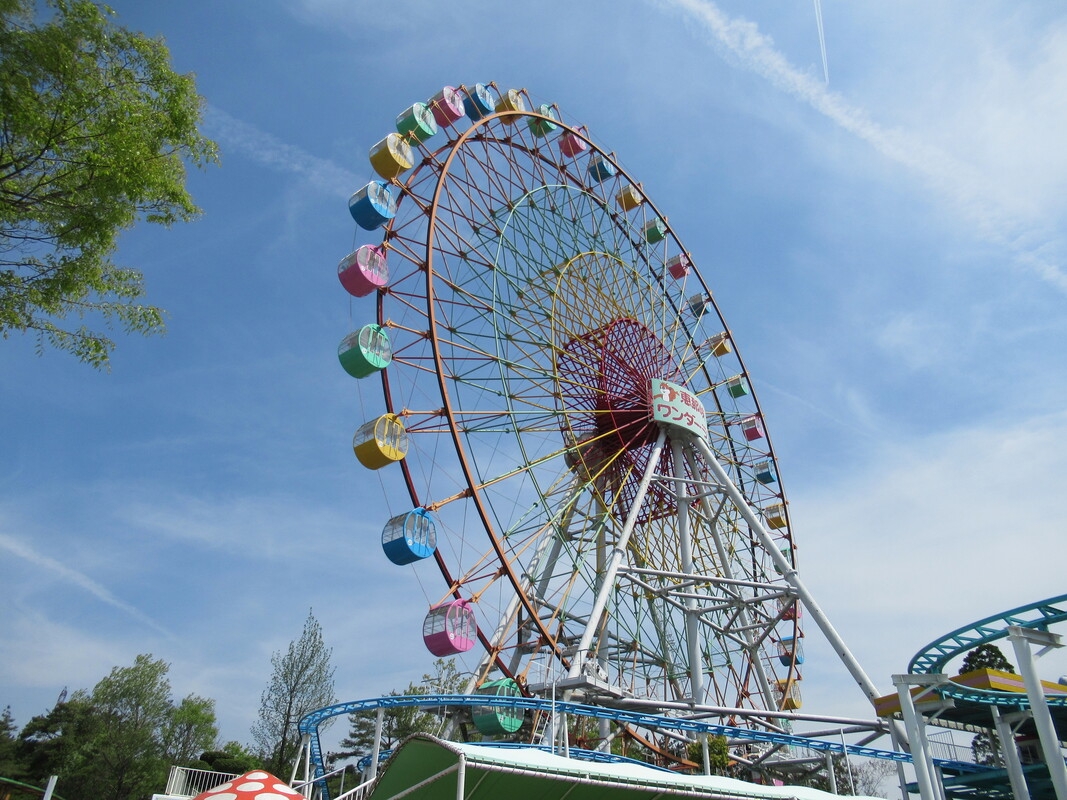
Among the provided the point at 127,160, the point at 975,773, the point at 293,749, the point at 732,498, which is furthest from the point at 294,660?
the point at 127,160

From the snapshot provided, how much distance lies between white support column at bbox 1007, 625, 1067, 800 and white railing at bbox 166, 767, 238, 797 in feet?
47.8

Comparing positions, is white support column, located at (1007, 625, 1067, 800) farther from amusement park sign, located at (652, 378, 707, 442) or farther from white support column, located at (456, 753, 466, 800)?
amusement park sign, located at (652, 378, 707, 442)

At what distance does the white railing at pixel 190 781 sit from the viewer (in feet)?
53.2

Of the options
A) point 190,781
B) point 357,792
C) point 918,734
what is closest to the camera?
point 357,792

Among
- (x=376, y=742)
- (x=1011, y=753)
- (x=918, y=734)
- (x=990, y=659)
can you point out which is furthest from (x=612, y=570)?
(x=990, y=659)

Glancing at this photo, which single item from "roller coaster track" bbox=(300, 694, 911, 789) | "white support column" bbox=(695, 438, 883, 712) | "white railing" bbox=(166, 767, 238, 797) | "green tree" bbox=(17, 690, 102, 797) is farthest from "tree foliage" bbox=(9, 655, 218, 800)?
"white support column" bbox=(695, 438, 883, 712)

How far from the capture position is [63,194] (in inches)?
333

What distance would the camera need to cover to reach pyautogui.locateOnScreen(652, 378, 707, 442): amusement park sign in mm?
20672

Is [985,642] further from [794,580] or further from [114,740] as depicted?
[114,740]

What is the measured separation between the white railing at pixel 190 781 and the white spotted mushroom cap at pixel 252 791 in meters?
9.42

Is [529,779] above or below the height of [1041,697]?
below

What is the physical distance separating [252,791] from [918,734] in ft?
33.4

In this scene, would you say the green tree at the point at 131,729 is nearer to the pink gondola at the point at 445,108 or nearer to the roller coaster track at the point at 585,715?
the roller coaster track at the point at 585,715

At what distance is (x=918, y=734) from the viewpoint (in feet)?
40.1
